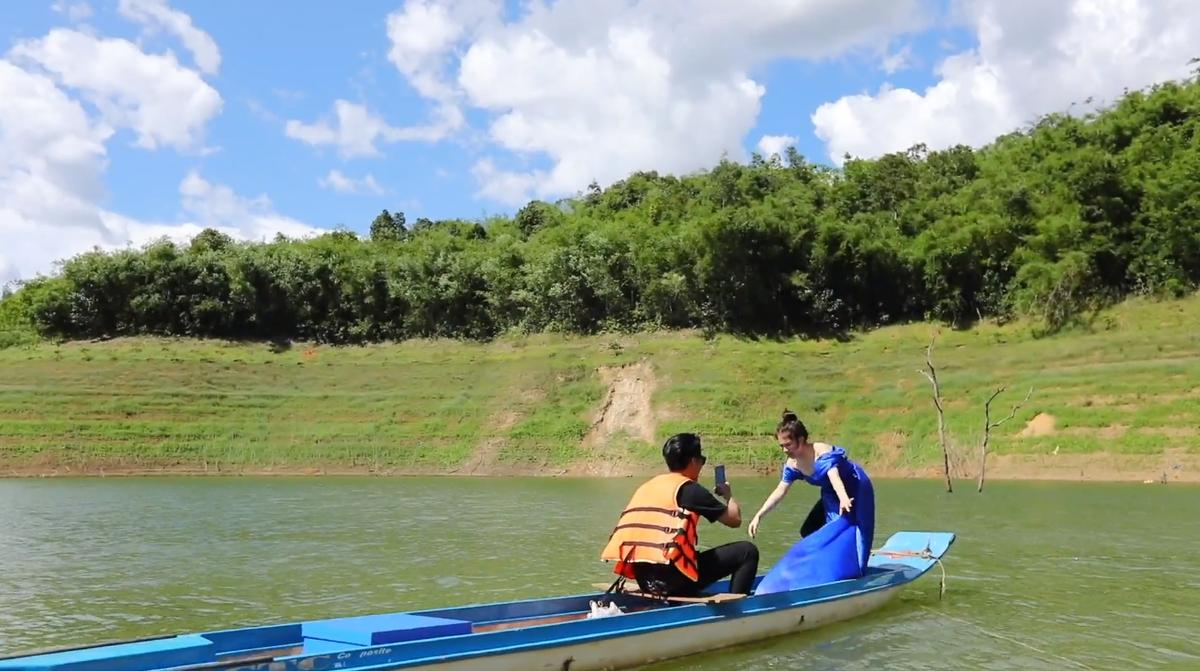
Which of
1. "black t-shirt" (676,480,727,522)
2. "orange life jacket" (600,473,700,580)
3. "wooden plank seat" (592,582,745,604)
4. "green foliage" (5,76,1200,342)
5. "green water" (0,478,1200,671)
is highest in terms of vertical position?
"green foliage" (5,76,1200,342)

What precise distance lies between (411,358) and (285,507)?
92.5ft

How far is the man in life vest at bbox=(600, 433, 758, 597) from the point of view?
9445 mm

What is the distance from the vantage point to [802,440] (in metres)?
11.7

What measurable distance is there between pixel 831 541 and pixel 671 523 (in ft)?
12.0

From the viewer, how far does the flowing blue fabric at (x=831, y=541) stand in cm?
1206

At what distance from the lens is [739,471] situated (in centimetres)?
4031

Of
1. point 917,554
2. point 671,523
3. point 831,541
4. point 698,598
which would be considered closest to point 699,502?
point 671,523

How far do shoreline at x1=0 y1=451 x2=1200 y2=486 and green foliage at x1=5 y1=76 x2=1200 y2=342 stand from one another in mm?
13081

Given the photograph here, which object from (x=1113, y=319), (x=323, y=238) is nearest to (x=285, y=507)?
(x=1113, y=319)

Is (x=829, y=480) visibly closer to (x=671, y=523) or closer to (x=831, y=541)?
(x=831, y=541)

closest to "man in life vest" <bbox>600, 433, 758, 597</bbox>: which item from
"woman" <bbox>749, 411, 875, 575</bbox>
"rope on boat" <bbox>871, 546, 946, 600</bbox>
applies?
"woman" <bbox>749, 411, 875, 575</bbox>

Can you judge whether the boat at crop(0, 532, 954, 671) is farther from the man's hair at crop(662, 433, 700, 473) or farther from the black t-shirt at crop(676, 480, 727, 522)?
the man's hair at crop(662, 433, 700, 473)

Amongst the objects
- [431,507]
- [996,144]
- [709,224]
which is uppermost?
[996,144]

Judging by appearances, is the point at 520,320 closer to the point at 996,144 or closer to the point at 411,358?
the point at 411,358
